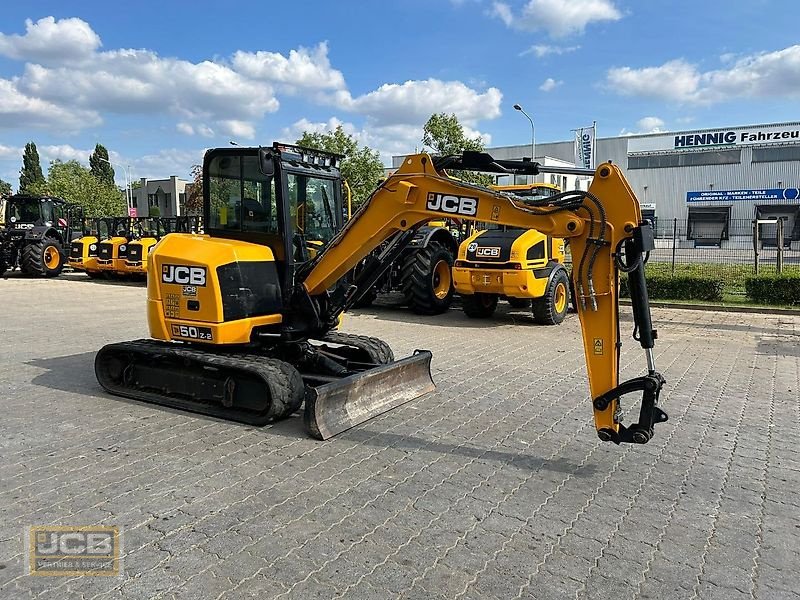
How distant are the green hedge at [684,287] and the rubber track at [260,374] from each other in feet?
35.0

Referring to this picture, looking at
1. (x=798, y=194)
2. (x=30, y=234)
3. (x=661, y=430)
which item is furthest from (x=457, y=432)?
(x=798, y=194)

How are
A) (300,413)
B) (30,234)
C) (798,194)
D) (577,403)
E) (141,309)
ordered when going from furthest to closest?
1. (798,194)
2. (30,234)
3. (141,309)
4. (577,403)
5. (300,413)

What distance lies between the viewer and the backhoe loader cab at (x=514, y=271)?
11336 millimetres

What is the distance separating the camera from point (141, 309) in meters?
14.5

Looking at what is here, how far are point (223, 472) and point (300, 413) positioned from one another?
1.50 m

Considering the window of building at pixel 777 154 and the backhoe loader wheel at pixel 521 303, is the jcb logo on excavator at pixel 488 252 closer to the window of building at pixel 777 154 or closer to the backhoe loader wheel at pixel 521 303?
the backhoe loader wheel at pixel 521 303

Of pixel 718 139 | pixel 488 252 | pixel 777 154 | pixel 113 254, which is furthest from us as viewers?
pixel 718 139

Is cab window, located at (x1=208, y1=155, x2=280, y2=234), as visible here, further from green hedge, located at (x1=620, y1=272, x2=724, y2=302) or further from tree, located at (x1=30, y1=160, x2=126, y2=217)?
tree, located at (x1=30, y1=160, x2=126, y2=217)

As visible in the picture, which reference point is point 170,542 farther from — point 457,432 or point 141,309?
point 141,309

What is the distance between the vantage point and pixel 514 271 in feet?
37.0

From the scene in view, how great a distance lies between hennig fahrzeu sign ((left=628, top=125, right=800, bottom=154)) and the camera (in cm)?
4744

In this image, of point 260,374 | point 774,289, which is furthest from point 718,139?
point 260,374

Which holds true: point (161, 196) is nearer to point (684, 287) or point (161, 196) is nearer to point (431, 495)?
point (684, 287)

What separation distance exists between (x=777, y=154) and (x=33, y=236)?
48752 millimetres
